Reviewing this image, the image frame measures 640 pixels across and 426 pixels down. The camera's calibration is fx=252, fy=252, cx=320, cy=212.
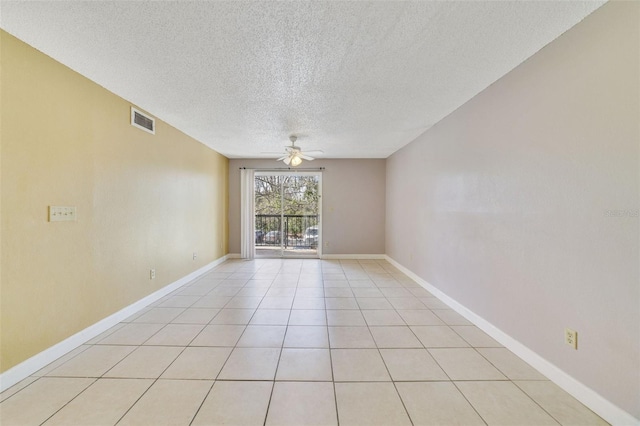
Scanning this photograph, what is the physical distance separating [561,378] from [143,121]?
4524 millimetres

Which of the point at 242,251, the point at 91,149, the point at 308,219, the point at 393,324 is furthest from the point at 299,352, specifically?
the point at 308,219

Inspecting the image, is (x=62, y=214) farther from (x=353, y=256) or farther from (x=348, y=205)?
(x=353, y=256)

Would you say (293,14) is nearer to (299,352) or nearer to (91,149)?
(91,149)

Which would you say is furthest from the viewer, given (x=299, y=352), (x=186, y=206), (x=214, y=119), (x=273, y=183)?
(x=273, y=183)

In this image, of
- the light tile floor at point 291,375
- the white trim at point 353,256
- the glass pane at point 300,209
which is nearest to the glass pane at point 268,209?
the glass pane at point 300,209

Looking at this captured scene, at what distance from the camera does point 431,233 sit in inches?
143

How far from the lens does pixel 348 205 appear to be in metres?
5.99

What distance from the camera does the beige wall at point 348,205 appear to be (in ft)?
19.5

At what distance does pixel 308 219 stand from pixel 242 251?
6.40 ft

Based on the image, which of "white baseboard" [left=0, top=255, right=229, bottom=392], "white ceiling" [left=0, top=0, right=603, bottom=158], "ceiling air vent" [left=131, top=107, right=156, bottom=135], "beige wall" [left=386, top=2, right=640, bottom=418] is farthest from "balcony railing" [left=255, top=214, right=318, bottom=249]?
"beige wall" [left=386, top=2, right=640, bottom=418]

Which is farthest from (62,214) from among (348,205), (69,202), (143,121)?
(348,205)

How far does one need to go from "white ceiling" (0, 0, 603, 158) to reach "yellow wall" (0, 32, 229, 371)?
30 cm

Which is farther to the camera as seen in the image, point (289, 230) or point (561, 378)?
point (289, 230)

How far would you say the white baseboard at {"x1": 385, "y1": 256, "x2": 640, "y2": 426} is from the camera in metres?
1.40
